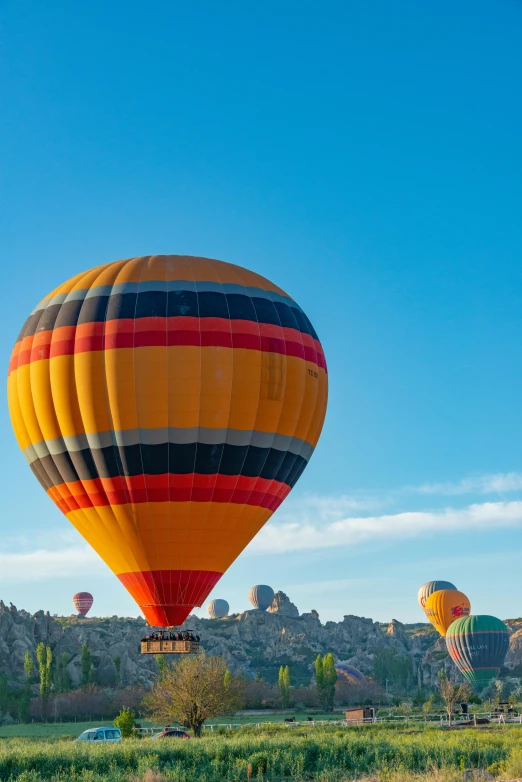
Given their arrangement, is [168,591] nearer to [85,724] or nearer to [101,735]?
[101,735]

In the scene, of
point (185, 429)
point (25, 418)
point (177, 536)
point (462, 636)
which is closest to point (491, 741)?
point (177, 536)

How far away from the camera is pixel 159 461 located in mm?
33906

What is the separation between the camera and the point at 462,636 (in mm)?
98312

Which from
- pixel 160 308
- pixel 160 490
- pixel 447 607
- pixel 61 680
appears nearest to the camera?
pixel 160 490

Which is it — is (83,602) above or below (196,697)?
above

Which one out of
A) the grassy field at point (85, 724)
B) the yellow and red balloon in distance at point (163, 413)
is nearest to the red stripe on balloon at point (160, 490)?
the yellow and red balloon in distance at point (163, 413)

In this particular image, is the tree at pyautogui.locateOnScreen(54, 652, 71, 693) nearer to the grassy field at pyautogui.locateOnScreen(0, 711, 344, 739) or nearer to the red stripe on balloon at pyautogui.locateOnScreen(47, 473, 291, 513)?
the grassy field at pyautogui.locateOnScreen(0, 711, 344, 739)

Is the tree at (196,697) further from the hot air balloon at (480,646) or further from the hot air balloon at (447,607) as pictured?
the hot air balloon at (447,607)

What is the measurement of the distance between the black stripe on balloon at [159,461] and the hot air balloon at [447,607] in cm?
9362

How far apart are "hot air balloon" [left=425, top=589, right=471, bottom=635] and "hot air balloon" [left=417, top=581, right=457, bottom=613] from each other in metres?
12.0

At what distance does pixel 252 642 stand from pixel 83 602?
3538 centimetres

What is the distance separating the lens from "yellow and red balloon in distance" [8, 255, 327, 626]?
3384cm

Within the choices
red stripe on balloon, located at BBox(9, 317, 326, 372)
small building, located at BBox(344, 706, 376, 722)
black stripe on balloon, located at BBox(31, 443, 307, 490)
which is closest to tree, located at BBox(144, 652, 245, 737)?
small building, located at BBox(344, 706, 376, 722)

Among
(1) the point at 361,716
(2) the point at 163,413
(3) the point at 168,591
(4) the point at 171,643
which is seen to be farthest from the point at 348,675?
(2) the point at 163,413
